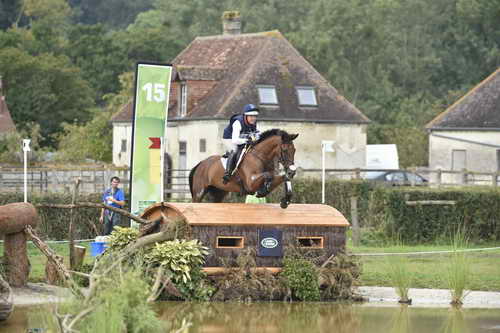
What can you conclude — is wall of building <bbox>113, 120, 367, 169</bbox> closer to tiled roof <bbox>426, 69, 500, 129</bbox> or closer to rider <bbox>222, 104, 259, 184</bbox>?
tiled roof <bbox>426, 69, 500, 129</bbox>

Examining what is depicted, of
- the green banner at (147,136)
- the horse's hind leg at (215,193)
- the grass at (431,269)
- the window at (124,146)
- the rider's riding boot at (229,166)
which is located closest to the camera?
the grass at (431,269)

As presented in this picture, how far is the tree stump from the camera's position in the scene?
61.3 ft

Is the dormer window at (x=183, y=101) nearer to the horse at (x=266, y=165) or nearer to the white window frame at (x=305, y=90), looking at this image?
the white window frame at (x=305, y=90)

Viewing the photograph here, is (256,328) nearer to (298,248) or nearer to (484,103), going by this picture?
(298,248)

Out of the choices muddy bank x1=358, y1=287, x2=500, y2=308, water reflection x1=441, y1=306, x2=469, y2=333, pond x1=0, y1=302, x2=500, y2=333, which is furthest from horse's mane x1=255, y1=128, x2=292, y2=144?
water reflection x1=441, y1=306, x2=469, y2=333

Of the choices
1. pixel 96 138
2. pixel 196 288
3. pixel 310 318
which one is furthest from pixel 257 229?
pixel 96 138

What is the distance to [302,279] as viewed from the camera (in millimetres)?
19344

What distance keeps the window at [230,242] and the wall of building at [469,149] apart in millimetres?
35154

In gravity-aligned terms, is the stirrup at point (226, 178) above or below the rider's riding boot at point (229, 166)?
below

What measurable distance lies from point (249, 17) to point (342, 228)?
6885cm

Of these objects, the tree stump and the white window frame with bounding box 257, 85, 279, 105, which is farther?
the white window frame with bounding box 257, 85, 279, 105

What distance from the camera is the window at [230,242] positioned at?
64.2 feet

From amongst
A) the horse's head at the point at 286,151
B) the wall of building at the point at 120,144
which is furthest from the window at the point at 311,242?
the wall of building at the point at 120,144

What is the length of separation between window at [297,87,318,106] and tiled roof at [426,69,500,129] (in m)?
6.29
